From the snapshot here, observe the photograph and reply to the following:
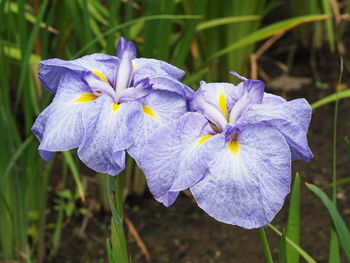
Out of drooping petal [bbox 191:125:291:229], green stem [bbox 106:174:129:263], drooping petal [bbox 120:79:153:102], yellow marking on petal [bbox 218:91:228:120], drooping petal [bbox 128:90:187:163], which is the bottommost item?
green stem [bbox 106:174:129:263]

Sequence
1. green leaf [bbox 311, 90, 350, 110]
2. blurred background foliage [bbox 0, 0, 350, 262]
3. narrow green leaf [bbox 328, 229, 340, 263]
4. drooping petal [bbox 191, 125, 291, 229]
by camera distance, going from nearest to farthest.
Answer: drooping petal [bbox 191, 125, 291, 229]
narrow green leaf [bbox 328, 229, 340, 263]
green leaf [bbox 311, 90, 350, 110]
blurred background foliage [bbox 0, 0, 350, 262]

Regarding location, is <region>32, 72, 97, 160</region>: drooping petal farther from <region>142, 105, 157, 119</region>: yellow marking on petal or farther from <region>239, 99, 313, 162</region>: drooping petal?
<region>239, 99, 313, 162</region>: drooping petal

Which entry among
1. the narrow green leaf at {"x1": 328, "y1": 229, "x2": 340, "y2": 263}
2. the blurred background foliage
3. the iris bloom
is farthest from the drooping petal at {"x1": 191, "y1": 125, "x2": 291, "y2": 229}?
the blurred background foliage

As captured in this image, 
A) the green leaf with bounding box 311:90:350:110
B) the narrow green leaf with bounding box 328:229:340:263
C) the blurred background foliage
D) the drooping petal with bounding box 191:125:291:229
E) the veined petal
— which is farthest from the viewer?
the blurred background foliage

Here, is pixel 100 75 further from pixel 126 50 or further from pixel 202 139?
pixel 202 139

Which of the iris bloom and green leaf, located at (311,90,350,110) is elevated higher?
the iris bloom

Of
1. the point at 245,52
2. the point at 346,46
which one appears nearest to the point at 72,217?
the point at 245,52

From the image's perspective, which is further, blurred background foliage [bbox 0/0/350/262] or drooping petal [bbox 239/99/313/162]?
blurred background foliage [bbox 0/0/350/262]

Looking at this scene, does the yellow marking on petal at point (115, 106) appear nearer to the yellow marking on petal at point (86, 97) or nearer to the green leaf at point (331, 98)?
the yellow marking on petal at point (86, 97)
